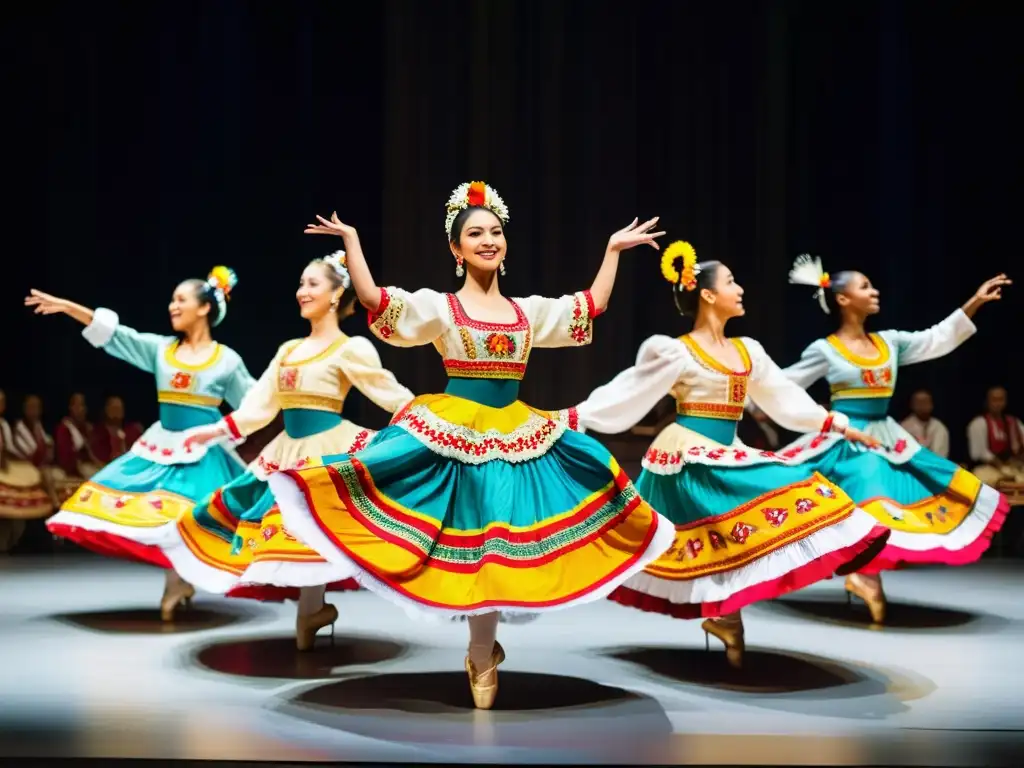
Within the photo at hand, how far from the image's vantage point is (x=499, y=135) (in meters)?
8.06

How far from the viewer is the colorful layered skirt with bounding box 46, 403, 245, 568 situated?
4.32 m

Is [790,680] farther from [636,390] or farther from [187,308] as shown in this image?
[187,308]

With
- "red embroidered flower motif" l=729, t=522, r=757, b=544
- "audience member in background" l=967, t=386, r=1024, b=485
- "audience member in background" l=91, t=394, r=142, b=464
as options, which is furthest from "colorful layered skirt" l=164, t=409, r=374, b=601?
"audience member in background" l=967, t=386, r=1024, b=485

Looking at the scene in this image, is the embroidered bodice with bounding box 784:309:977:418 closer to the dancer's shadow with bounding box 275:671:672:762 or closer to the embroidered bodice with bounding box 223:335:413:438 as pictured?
the embroidered bodice with bounding box 223:335:413:438

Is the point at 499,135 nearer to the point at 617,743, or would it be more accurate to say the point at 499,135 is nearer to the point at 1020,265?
the point at 1020,265

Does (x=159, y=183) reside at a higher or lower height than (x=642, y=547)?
higher

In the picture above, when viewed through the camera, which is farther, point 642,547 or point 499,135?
point 499,135

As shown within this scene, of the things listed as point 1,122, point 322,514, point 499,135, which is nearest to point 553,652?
point 322,514

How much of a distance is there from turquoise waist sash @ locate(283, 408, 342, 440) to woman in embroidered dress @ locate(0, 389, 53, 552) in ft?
12.6

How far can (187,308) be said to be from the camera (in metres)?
4.81

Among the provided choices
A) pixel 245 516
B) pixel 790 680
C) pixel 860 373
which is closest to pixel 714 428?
pixel 790 680

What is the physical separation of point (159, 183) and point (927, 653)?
6627 mm

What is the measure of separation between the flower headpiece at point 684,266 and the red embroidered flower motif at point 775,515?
0.88 meters

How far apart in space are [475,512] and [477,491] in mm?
53
